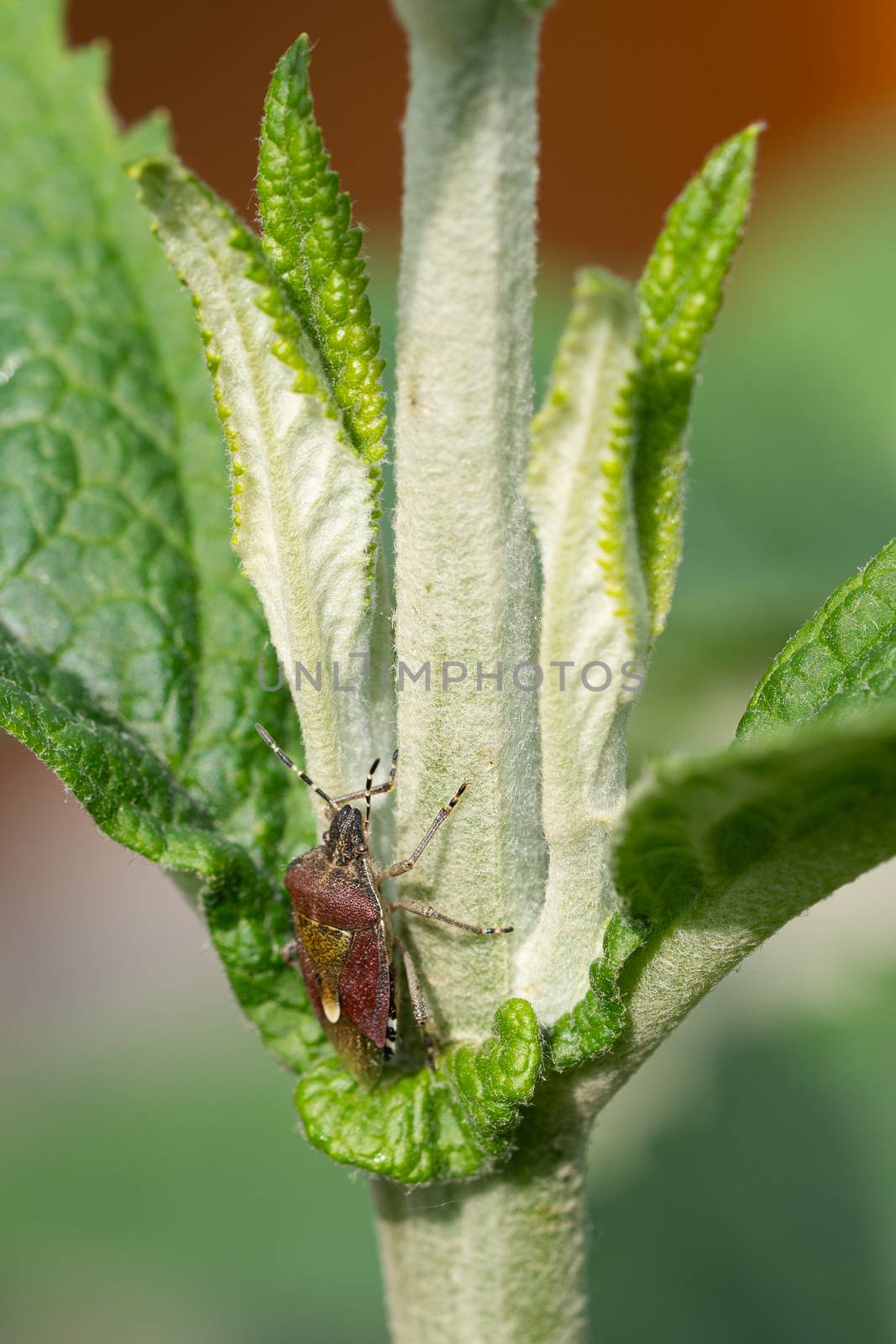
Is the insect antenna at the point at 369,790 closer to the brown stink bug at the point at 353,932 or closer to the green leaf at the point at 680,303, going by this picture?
the brown stink bug at the point at 353,932

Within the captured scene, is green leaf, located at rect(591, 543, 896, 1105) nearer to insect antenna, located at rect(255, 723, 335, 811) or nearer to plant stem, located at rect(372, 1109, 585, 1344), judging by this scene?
plant stem, located at rect(372, 1109, 585, 1344)

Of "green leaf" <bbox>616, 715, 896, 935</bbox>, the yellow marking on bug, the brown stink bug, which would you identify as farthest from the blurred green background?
"green leaf" <bbox>616, 715, 896, 935</bbox>

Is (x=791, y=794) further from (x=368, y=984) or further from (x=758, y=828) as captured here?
(x=368, y=984)

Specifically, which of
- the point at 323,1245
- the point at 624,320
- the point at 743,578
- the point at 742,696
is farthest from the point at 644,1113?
the point at 624,320

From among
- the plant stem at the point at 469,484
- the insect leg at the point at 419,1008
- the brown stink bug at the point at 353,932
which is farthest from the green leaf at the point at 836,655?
the insect leg at the point at 419,1008

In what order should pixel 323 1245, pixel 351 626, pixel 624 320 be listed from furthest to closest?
1. pixel 323 1245
2. pixel 351 626
3. pixel 624 320

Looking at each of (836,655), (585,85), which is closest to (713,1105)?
(836,655)

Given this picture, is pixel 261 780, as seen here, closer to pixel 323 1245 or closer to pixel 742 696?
pixel 742 696
